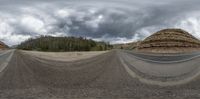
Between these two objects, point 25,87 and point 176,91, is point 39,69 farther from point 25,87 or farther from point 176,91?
point 176,91

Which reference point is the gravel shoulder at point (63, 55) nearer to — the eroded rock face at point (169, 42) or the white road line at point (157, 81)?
the white road line at point (157, 81)

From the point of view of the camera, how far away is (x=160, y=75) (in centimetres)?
873

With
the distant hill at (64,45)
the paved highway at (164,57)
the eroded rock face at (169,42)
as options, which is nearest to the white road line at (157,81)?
the paved highway at (164,57)

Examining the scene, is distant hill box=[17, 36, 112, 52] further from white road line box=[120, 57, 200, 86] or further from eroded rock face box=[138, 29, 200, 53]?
white road line box=[120, 57, 200, 86]

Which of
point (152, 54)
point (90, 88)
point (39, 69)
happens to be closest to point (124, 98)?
point (90, 88)

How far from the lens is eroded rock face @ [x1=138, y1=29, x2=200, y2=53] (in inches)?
391

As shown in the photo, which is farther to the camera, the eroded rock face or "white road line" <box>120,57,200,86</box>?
the eroded rock face

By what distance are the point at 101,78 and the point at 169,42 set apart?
247 centimetres

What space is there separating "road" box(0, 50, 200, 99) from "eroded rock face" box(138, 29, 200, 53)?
106 centimetres

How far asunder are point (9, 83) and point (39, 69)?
2.55ft

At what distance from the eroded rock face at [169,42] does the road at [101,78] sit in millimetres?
1065

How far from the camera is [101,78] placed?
8.66 metres

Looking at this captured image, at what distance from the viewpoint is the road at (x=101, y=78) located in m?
8.39

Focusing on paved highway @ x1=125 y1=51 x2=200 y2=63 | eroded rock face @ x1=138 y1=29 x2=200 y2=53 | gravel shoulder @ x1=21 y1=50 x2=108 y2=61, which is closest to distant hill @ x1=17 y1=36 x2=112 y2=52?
eroded rock face @ x1=138 y1=29 x2=200 y2=53
